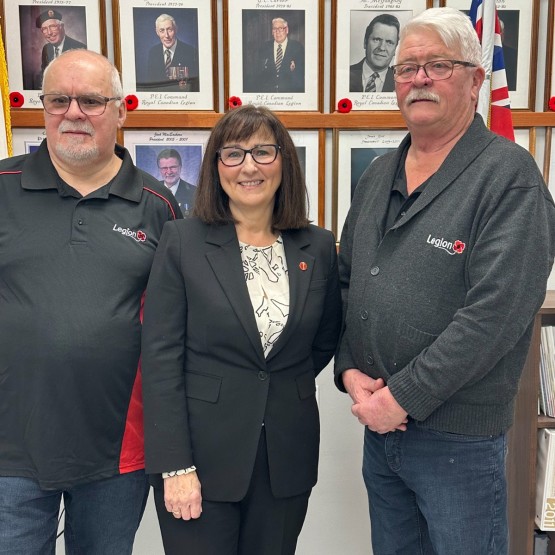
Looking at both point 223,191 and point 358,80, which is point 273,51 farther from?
point 223,191

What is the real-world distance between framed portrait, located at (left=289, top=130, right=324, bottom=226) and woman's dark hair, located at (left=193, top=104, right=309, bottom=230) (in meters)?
0.83

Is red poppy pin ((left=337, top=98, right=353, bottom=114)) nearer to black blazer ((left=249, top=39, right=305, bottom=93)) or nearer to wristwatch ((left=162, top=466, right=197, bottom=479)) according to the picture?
black blazer ((left=249, top=39, right=305, bottom=93))

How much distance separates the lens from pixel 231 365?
1.45 meters

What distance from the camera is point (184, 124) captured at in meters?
2.36

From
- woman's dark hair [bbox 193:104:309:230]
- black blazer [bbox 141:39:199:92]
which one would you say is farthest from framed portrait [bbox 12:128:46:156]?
woman's dark hair [bbox 193:104:309:230]

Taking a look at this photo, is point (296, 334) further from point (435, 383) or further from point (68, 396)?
point (68, 396)

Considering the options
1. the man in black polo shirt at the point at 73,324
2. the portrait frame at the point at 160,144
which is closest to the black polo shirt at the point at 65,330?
the man in black polo shirt at the point at 73,324

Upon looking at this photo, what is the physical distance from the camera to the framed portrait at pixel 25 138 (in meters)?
2.34

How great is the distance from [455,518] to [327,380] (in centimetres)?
102

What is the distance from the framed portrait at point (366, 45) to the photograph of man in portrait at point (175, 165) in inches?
23.4

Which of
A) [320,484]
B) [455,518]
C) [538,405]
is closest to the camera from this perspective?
[455,518]

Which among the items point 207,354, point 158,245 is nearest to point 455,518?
point 207,354

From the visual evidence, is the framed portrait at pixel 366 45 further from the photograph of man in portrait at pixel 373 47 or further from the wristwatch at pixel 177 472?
the wristwatch at pixel 177 472

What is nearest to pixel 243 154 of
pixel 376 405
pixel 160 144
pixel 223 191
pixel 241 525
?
pixel 223 191
